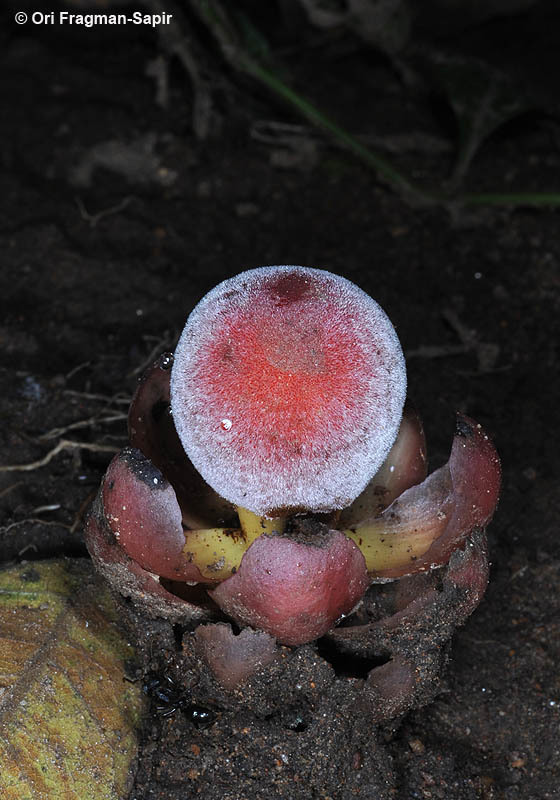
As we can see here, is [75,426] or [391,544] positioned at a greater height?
[391,544]

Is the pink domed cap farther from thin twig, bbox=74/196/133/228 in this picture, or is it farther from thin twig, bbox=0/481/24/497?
thin twig, bbox=74/196/133/228

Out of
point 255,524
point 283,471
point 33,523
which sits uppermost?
point 283,471

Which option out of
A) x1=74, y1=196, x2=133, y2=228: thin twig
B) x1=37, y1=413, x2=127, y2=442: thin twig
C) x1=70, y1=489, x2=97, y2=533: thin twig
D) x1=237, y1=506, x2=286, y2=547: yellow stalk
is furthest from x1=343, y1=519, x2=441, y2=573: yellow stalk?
x1=74, y1=196, x2=133, y2=228: thin twig

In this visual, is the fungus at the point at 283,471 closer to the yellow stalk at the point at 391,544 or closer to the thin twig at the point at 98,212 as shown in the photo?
the yellow stalk at the point at 391,544

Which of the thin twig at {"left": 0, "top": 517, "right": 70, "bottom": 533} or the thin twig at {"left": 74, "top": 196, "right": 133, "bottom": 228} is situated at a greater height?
the thin twig at {"left": 74, "top": 196, "right": 133, "bottom": 228}

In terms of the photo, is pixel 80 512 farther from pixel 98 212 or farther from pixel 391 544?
pixel 98 212

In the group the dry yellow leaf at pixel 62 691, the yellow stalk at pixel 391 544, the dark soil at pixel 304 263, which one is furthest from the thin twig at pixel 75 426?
the yellow stalk at pixel 391 544

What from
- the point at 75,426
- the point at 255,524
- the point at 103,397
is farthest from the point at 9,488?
the point at 255,524

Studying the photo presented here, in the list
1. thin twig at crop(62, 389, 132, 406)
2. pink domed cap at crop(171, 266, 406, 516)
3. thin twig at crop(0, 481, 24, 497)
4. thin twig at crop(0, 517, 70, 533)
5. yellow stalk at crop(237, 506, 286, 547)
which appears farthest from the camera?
thin twig at crop(62, 389, 132, 406)
